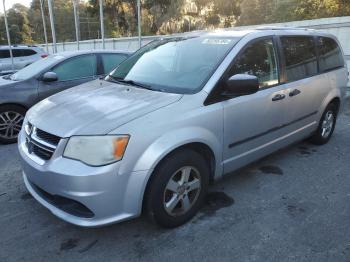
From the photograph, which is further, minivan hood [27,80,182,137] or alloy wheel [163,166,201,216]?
alloy wheel [163,166,201,216]

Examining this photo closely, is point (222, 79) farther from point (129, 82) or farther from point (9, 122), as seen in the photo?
point (9, 122)

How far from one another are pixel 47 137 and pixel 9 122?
305 centimetres

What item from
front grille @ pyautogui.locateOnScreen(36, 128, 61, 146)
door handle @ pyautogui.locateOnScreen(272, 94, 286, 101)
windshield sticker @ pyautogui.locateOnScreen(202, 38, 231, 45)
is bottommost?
front grille @ pyautogui.locateOnScreen(36, 128, 61, 146)

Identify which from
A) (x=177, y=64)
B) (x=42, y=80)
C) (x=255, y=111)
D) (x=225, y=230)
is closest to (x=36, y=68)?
(x=42, y=80)

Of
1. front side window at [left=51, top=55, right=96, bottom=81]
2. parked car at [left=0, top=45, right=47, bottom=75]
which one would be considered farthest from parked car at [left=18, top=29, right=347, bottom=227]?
parked car at [left=0, top=45, right=47, bottom=75]

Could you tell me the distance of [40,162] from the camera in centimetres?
282

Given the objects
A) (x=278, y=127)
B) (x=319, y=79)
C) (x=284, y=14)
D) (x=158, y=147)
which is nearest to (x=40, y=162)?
(x=158, y=147)

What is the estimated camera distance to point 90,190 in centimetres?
255

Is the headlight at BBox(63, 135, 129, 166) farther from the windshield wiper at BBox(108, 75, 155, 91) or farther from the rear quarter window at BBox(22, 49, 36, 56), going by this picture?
the rear quarter window at BBox(22, 49, 36, 56)

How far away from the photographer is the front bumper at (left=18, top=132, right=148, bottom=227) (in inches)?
100

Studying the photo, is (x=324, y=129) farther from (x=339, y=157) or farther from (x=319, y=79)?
(x=319, y=79)

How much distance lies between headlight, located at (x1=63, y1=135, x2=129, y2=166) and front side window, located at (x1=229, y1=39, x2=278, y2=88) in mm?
1359

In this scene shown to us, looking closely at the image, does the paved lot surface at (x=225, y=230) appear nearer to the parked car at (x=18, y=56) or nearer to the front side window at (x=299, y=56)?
the front side window at (x=299, y=56)

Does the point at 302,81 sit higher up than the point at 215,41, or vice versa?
the point at 215,41
